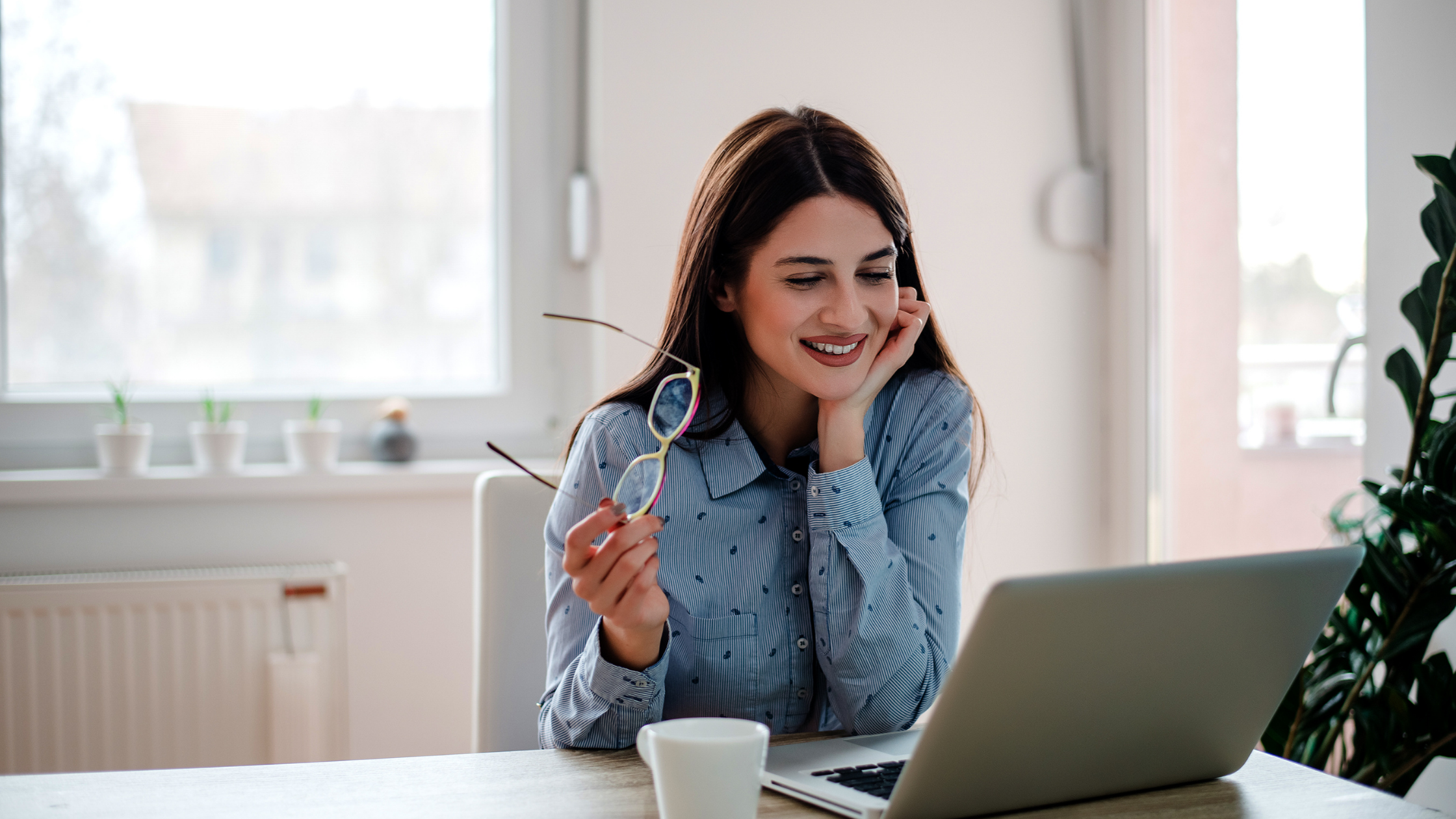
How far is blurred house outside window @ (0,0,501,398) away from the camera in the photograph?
6.88 feet

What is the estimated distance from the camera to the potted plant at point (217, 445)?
2027 mm

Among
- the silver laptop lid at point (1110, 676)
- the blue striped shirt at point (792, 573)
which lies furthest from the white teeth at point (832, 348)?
the silver laptop lid at point (1110, 676)

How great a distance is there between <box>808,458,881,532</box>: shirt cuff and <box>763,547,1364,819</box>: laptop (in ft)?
1.24

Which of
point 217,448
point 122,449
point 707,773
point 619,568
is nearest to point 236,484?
point 217,448

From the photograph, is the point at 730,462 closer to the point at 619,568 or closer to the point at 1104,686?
the point at 619,568

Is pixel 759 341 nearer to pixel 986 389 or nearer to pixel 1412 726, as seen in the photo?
pixel 1412 726

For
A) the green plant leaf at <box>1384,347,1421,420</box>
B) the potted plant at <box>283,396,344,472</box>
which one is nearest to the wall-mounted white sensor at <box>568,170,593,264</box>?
the potted plant at <box>283,396,344,472</box>

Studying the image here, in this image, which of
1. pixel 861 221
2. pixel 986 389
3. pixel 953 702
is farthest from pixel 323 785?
pixel 986 389

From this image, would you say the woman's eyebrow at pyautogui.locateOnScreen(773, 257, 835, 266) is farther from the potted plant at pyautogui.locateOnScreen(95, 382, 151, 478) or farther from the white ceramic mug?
the potted plant at pyautogui.locateOnScreen(95, 382, 151, 478)

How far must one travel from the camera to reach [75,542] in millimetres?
1994

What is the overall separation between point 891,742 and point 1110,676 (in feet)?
0.86

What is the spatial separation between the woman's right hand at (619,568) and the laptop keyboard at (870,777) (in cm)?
20

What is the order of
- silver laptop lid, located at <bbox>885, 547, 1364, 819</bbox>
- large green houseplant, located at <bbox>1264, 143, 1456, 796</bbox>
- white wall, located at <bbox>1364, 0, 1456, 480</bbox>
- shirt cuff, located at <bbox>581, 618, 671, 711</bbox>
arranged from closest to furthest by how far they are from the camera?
silver laptop lid, located at <bbox>885, 547, 1364, 819</bbox> < shirt cuff, located at <bbox>581, 618, 671, 711</bbox> < large green houseplant, located at <bbox>1264, 143, 1456, 796</bbox> < white wall, located at <bbox>1364, 0, 1456, 480</bbox>

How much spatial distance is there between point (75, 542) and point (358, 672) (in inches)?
21.0
